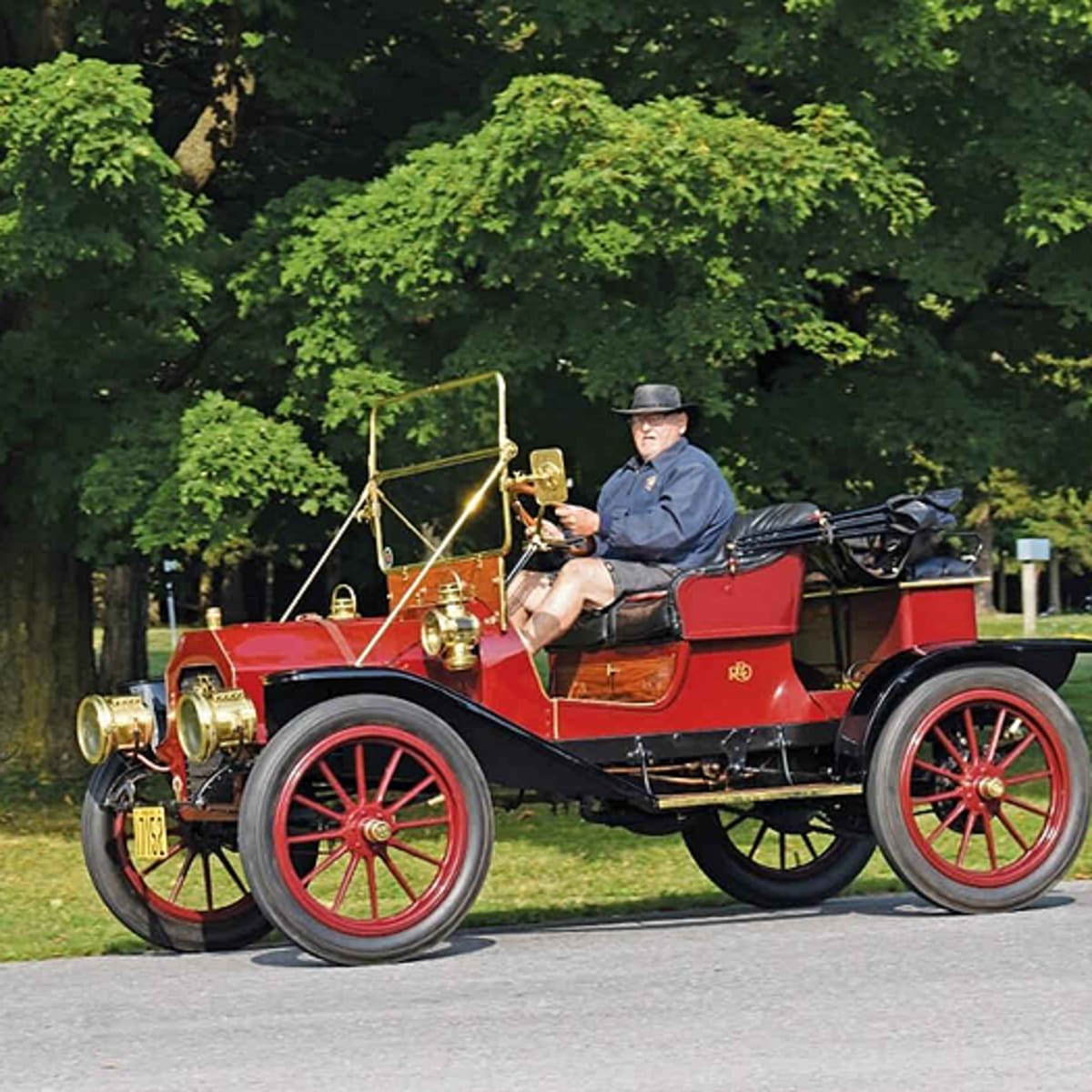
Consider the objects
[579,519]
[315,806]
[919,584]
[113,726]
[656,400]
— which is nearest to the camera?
[315,806]

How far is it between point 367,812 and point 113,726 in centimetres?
106

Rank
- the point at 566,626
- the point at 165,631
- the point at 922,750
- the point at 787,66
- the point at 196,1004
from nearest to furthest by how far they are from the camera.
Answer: the point at 196,1004 < the point at 566,626 < the point at 922,750 < the point at 787,66 < the point at 165,631

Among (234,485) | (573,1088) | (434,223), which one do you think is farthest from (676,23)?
(573,1088)

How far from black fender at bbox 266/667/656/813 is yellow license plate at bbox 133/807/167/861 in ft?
1.52

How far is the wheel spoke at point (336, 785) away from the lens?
8625 mm

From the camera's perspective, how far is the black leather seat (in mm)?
9531

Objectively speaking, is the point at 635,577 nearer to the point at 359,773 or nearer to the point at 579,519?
the point at 579,519

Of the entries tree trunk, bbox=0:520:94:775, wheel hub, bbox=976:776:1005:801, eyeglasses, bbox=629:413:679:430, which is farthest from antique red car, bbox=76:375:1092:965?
tree trunk, bbox=0:520:94:775

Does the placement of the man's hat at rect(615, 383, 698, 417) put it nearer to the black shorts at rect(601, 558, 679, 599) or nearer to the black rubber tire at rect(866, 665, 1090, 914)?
the black shorts at rect(601, 558, 679, 599)

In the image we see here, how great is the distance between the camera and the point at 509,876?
503 inches

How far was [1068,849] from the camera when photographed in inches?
379

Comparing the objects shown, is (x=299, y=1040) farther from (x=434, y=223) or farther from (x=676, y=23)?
(x=676, y=23)

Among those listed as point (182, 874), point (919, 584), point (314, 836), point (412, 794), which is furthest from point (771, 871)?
point (314, 836)

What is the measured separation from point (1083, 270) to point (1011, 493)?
38098 mm
